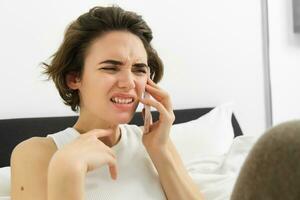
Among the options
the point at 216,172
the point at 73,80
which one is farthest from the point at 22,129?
the point at 216,172

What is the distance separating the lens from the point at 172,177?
3.76ft

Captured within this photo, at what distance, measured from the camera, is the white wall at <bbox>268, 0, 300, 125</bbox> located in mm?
2221

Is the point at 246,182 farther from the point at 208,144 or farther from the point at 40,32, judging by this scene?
the point at 40,32

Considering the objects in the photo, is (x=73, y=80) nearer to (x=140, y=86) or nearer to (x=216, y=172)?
(x=140, y=86)

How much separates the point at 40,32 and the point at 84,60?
62cm

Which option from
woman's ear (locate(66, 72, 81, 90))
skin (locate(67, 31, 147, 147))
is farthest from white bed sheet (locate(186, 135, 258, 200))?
woman's ear (locate(66, 72, 81, 90))

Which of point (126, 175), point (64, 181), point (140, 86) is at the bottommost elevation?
point (126, 175)

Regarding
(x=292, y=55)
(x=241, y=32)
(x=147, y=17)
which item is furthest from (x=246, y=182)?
(x=292, y=55)

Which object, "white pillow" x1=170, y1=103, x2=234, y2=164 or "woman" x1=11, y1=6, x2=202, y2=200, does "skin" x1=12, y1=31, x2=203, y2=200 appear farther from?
"white pillow" x1=170, y1=103, x2=234, y2=164

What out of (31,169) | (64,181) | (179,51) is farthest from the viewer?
(179,51)

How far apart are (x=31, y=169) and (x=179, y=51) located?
3.66 ft

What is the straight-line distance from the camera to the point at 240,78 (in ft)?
7.02

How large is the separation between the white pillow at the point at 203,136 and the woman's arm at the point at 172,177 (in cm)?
27

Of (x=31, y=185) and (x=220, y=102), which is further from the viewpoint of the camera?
(x=220, y=102)
